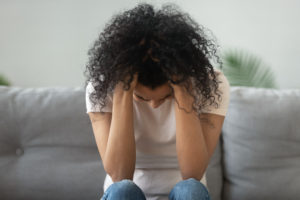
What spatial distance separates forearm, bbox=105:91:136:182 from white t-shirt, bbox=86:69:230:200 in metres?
0.08

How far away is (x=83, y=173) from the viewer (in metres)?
1.23

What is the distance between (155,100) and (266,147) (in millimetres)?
609

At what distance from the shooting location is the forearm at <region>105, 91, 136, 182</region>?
0.87 metres

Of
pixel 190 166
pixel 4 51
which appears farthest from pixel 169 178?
pixel 4 51

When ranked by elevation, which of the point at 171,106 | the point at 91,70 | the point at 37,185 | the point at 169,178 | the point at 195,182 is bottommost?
the point at 37,185

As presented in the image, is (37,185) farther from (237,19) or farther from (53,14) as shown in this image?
(237,19)

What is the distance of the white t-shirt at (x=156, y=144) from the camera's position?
38.0 inches

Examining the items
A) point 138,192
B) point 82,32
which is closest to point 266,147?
point 138,192

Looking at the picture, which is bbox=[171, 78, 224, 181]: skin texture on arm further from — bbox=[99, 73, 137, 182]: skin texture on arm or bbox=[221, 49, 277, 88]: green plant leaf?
bbox=[221, 49, 277, 88]: green plant leaf

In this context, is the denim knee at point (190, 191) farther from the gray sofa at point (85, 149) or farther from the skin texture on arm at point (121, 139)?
the gray sofa at point (85, 149)

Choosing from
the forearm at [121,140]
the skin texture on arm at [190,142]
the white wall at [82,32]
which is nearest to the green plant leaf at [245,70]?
the white wall at [82,32]

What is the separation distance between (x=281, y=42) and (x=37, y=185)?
1.56 m

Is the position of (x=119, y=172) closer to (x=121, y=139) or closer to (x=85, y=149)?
(x=121, y=139)

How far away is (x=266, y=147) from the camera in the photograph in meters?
1.22
